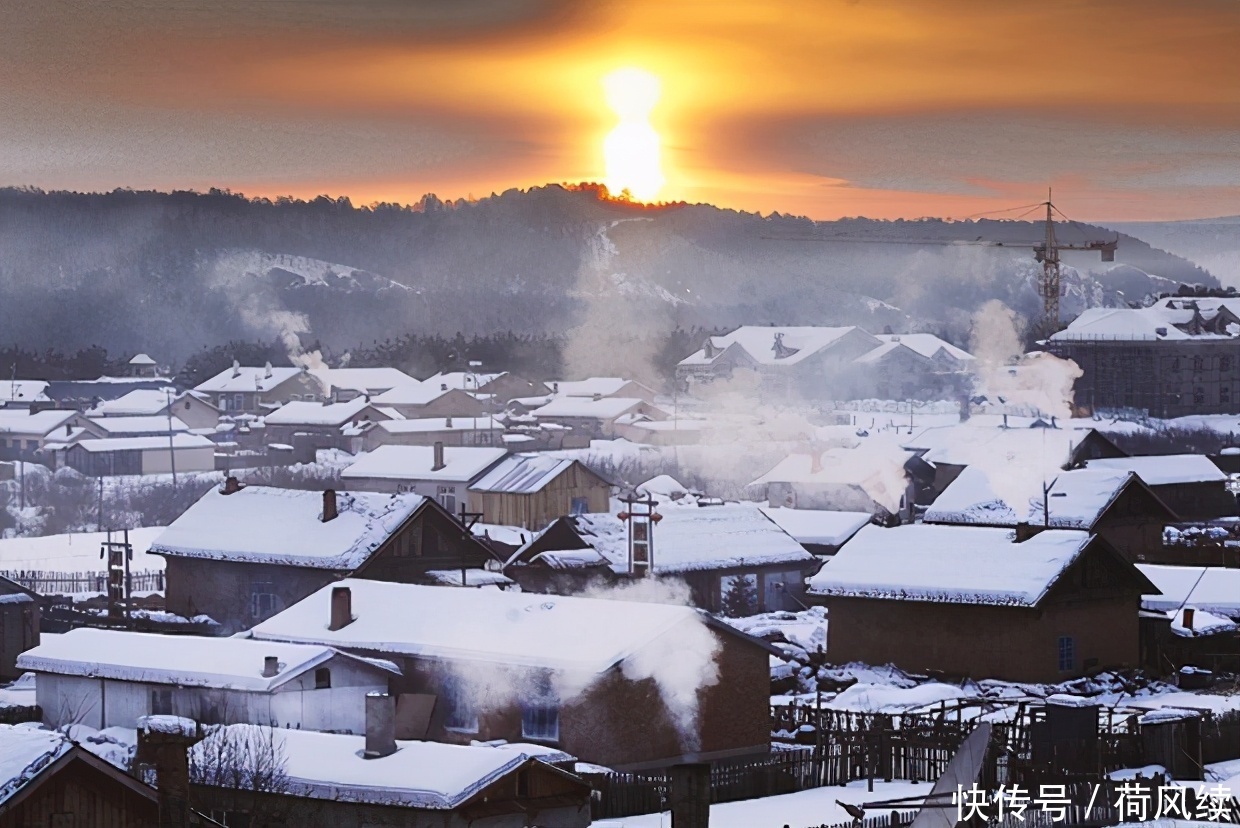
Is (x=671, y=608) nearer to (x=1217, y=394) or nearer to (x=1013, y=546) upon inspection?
(x=1013, y=546)

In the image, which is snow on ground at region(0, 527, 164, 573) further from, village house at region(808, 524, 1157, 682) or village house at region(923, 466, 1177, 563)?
village house at region(808, 524, 1157, 682)

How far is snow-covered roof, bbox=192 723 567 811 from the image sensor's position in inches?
953

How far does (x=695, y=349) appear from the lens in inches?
5512

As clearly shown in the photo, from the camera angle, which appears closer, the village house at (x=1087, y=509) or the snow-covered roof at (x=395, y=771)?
the snow-covered roof at (x=395, y=771)

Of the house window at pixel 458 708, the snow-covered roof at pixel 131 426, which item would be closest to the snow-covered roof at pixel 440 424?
the snow-covered roof at pixel 131 426

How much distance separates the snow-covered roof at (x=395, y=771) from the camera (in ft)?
79.5

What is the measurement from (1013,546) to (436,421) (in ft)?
217

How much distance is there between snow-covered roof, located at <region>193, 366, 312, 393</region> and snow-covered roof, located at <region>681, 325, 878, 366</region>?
27.0 meters

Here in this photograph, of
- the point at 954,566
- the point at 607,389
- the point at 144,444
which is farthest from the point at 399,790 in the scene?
the point at 607,389

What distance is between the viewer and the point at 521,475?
73.0 metres

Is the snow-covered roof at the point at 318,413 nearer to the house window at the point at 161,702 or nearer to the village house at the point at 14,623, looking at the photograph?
the village house at the point at 14,623

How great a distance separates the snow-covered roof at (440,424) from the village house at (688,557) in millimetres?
47119

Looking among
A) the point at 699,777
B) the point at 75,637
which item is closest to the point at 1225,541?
the point at 75,637

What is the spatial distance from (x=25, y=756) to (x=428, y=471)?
52.9 m
